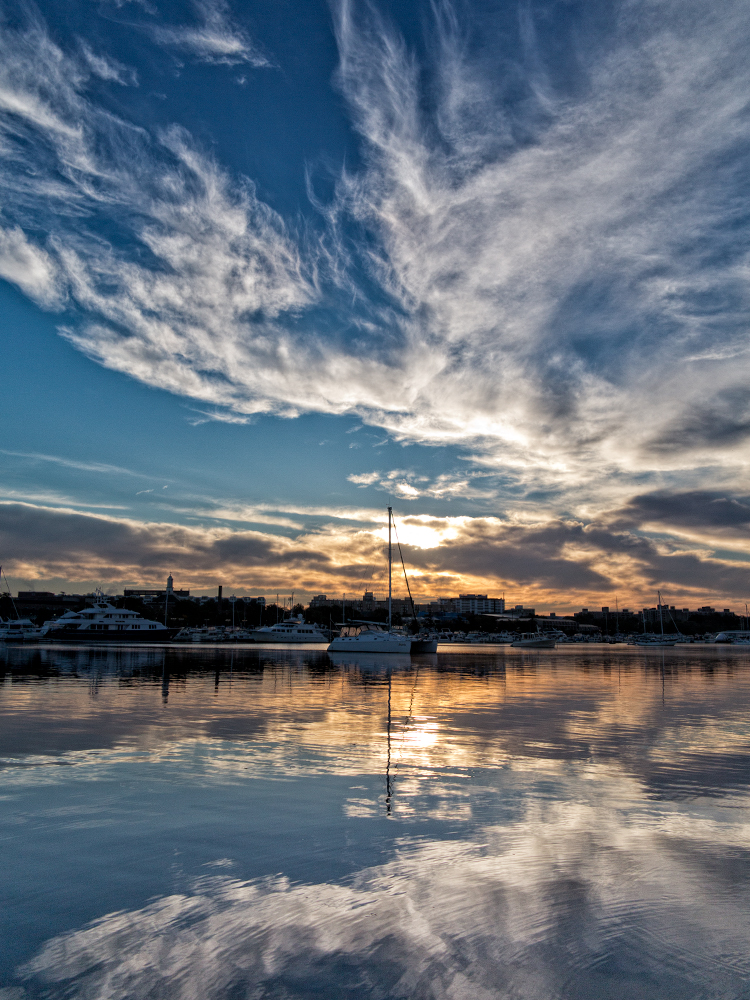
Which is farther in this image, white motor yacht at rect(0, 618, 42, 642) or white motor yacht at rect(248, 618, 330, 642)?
white motor yacht at rect(248, 618, 330, 642)

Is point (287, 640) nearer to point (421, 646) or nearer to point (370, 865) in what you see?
point (421, 646)

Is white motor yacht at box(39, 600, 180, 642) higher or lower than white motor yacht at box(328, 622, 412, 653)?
higher

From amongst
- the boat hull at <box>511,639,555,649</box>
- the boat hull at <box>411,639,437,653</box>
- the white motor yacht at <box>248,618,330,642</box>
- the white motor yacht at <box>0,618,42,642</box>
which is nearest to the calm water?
the boat hull at <box>411,639,437,653</box>

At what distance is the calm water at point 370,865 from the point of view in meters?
6.38

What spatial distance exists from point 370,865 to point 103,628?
130 metres

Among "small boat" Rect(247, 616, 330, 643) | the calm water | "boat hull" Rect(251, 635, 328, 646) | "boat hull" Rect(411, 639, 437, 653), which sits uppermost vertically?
"small boat" Rect(247, 616, 330, 643)

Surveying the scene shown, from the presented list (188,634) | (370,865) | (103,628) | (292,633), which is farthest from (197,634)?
(370,865)

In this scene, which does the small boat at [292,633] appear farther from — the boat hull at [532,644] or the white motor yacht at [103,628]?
the boat hull at [532,644]

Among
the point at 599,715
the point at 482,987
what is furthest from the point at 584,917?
the point at 599,715

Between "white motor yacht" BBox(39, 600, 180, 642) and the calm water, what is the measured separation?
111 metres

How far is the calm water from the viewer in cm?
638

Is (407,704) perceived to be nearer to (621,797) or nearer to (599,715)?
(599,715)

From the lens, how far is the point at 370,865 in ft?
30.4

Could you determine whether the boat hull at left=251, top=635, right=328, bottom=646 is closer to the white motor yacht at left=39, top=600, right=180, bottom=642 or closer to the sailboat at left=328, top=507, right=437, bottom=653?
the white motor yacht at left=39, top=600, right=180, bottom=642
